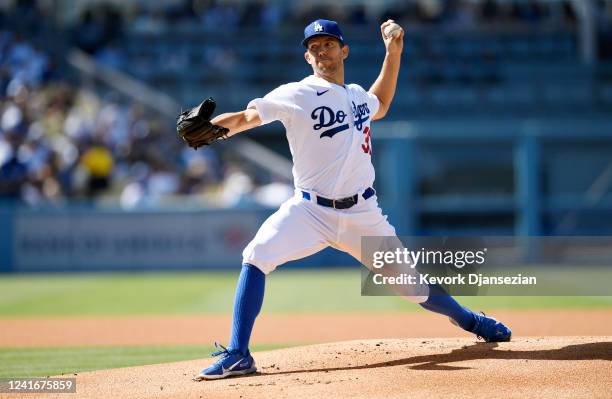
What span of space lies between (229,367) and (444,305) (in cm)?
131

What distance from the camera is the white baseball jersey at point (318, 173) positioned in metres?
4.91

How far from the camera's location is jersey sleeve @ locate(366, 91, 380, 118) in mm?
5289

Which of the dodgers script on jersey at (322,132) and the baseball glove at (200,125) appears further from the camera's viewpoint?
the dodgers script on jersey at (322,132)

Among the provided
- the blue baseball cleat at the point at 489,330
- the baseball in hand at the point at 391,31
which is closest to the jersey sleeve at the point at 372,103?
the baseball in hand at the point at 391,31

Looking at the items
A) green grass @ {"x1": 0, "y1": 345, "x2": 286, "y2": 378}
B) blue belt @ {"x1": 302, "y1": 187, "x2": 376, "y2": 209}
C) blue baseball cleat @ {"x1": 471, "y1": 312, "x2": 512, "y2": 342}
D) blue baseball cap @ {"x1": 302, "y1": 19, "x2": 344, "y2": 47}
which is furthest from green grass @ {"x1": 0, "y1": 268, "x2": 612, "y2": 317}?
blue baseball cap @ {"x1": 302, "y1": 19, "x2": 344, "y2": 47}

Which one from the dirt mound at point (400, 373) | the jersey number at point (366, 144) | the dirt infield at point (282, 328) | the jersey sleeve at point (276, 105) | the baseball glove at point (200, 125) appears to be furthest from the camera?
the dirt infield at point (282, 328)

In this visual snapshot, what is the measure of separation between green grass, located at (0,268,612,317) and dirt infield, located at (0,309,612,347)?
2.07ft

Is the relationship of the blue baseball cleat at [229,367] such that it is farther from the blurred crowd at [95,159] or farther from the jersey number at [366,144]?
the blurred crowd at [95,159]

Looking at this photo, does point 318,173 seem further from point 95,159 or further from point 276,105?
point 95,159

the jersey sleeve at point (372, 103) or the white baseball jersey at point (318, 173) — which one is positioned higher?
the jersey sleeve at point (372, 103)

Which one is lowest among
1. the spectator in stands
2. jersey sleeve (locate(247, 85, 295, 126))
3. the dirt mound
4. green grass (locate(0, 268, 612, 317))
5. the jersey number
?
the dirt mound

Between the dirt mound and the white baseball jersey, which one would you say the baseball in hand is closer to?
the white baseball jersey

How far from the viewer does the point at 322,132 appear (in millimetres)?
4973

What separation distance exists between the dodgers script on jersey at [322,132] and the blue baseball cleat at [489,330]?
1.11 m
